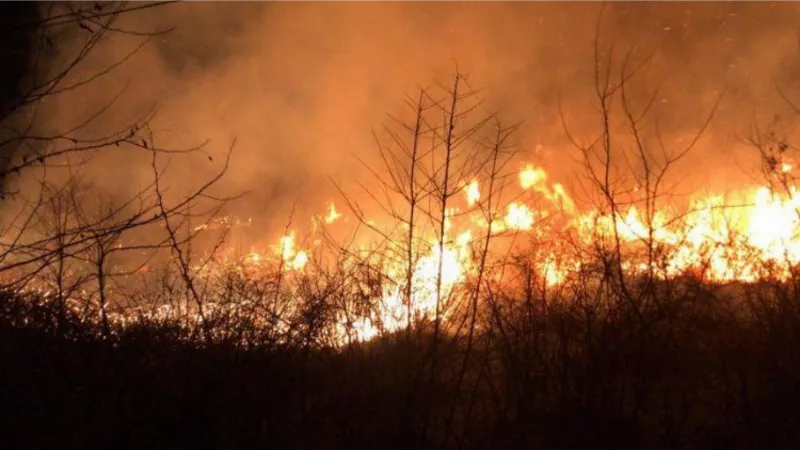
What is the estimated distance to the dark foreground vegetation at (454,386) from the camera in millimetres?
3934

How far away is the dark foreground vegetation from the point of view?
3934 mm

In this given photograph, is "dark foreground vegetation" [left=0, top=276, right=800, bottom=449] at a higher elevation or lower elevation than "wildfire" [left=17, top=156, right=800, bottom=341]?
lower

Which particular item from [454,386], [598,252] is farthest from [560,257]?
[454,386]

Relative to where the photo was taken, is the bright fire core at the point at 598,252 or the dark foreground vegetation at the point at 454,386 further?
the bright fire core at the point at 598,252

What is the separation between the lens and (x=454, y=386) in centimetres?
478

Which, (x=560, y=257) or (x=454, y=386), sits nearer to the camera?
(x=454, y=386)

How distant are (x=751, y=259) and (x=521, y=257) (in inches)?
90.9

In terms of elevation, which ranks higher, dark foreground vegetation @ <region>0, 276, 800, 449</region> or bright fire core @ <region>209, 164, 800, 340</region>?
bright fire core @ <region>209, 164, 800, 340</region>

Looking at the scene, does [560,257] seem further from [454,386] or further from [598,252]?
[454,386]

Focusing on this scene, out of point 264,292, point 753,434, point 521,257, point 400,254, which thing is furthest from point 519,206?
point 753,434

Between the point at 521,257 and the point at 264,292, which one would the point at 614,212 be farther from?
the point at 264,292

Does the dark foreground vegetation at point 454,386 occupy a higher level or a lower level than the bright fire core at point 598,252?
lower

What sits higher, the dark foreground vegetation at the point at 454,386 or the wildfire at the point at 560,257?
the wildfire at the point at 560,257

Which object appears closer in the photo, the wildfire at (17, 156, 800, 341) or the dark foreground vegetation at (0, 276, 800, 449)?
the dark foreground vegetation at (0, 276, 800, 449)
